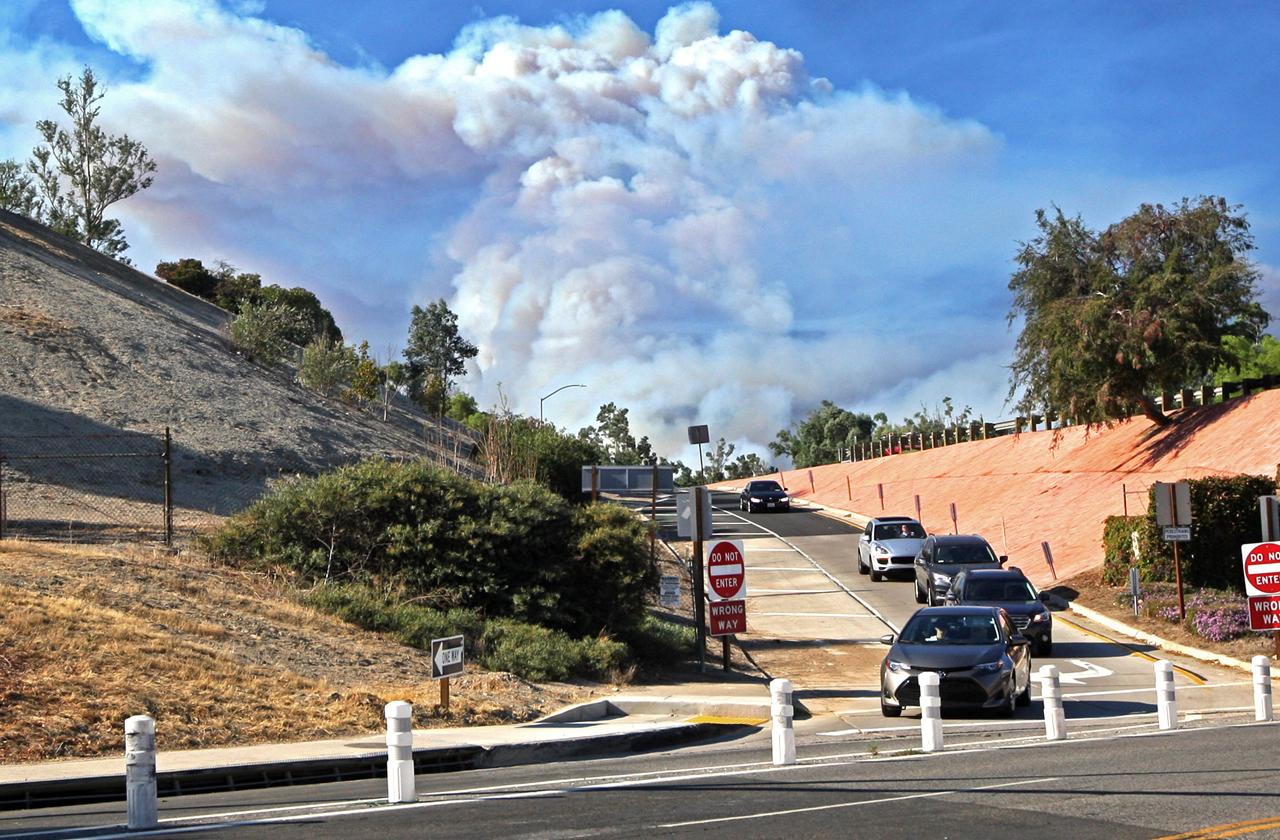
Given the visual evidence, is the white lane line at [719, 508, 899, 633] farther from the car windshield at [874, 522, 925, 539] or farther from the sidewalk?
the sidewalk

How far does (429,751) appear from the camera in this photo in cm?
1333

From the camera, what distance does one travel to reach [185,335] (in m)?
55.1

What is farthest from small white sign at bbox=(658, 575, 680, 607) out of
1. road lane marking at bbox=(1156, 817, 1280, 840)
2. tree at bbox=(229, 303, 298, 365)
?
tree at bbox=(229, 303, 298, 365)

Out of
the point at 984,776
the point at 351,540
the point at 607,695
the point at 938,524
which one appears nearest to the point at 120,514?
the point at 351,540

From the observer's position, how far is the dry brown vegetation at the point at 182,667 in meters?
13.9

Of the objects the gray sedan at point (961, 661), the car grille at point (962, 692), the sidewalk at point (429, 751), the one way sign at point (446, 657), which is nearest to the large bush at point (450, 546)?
the sidewalk at point (429, 751)

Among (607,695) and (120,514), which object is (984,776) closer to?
(607,695)

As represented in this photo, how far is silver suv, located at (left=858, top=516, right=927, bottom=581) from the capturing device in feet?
117

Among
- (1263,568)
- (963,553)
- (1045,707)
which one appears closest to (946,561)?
(963,553)

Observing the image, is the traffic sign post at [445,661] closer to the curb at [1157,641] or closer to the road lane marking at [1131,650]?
the road lane marking at [1131,650]

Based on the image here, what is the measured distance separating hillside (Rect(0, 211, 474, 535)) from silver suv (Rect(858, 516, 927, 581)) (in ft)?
39.2

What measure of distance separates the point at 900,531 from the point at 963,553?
24.5ft

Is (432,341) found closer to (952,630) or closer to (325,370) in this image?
(325,370)

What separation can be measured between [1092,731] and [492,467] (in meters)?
21.1
